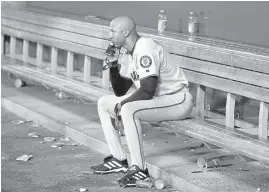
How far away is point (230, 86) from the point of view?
23.7 feet

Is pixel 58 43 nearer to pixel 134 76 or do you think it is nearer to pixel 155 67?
pixel 134 76

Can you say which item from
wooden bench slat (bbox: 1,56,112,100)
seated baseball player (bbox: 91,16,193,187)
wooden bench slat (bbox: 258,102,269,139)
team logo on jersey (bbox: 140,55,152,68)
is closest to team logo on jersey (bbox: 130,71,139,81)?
seated baseball player (bbox: 91,16,193,187)

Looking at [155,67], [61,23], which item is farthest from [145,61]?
[61,23]

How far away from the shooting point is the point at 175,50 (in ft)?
26.6

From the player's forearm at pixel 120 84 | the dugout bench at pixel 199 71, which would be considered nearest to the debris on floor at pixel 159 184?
the dugout bench at pixel 199 71

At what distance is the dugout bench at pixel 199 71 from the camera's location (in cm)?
679

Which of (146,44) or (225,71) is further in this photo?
(225,71)

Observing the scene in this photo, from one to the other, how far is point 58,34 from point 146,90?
12.9 feet

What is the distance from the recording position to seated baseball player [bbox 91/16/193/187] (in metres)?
6.88

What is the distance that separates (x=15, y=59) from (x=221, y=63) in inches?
201

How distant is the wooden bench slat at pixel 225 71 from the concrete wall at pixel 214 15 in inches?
50.2

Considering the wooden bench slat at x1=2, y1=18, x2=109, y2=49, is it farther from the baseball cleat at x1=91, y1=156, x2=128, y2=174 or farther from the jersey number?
the baseball cleat at x1=91, y1=156, x2=128, y2=174

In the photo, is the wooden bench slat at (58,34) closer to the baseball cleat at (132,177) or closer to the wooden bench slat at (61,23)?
the wooden bench slat at (61,23)

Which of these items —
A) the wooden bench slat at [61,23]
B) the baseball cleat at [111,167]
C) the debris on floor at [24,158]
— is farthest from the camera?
the wooden bench slat at [61,23]
